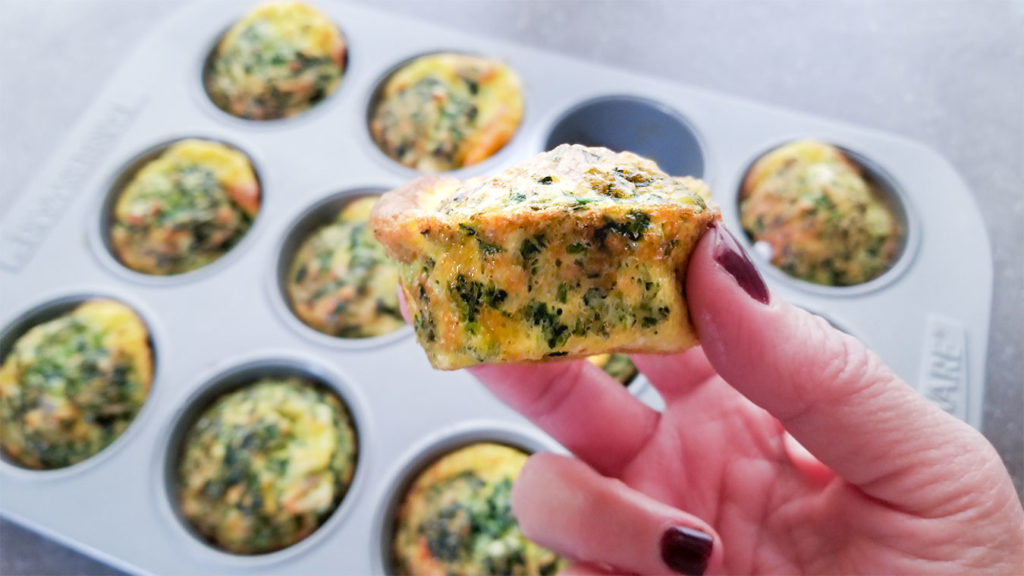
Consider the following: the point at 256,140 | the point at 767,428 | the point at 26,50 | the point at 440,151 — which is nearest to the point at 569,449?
the point at 767,428

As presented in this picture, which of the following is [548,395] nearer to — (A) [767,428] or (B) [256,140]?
(A) [767,428]

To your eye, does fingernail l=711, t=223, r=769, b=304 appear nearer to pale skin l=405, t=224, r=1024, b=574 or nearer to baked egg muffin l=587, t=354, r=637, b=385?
pale skin l=405, t=224, r=1024, b=574

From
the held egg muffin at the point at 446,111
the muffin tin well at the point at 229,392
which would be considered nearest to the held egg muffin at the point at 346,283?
the muffin tin well at the point at 229,392

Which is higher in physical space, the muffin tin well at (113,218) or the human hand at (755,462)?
the muffin tin well at (113,218)

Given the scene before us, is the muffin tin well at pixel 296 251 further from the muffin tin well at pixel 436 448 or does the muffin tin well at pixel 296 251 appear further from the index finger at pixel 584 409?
the index finger at pixel 584 409

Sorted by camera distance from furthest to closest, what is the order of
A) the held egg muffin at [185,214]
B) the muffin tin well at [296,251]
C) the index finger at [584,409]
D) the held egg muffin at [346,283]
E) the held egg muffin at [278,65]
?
A: the held egg muffin at [278,65] → the held egg muffin at [185,214] → the held egg muffin at [346,283] → the muffin tin well at [296,251] → the index finger at [584,409]

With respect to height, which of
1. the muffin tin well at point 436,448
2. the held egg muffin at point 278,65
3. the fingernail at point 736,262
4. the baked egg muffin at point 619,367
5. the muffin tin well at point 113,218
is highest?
the held egg muffin at point 278,65
